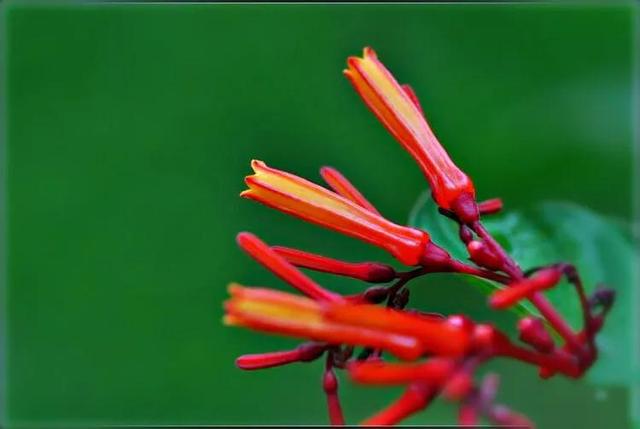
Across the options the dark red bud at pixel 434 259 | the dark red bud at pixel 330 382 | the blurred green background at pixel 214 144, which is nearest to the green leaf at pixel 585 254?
the dark red bud at pixel 434 259

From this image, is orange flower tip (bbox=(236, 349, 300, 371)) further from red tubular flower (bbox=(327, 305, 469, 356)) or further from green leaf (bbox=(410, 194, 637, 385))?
green leaf (bbox=(410, 194, 637, 385))

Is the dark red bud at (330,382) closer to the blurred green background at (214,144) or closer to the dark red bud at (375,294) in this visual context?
the dark red bud at (375,294)

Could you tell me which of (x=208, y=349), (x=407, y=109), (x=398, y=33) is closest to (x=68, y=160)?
(x=208, y=349)

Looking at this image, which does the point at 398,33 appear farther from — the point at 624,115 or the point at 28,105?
the point at 28,105

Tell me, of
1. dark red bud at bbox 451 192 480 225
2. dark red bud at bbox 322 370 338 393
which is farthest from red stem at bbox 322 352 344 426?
dark red bud at bbox 451 192 480 225

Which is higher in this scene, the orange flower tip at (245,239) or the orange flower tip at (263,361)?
the orange flower tip at (245,239)

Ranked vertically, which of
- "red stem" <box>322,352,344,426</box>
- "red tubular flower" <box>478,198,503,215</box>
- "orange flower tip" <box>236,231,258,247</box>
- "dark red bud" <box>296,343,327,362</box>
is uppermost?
"orange flower tip" <box>236,231,258,247</box>

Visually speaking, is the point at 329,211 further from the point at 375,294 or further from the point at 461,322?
the point at 461,322
